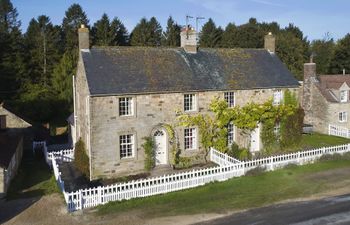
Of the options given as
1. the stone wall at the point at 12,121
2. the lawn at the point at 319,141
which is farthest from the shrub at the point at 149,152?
the lawn at the point at 319,141

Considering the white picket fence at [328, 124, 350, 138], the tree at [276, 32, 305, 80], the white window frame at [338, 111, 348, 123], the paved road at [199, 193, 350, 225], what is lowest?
the paved road at [199, 193, 350, 225]

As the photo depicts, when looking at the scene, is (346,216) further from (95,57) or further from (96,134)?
(95,57)

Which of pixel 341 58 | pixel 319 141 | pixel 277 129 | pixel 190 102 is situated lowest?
pixel 319 141

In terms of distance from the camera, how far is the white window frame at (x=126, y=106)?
27.1 metres

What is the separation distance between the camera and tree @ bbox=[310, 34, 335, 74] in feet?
285

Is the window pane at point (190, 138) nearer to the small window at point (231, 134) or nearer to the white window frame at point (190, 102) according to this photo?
the white window frame at point (190, 102)

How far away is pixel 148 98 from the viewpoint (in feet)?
91.2

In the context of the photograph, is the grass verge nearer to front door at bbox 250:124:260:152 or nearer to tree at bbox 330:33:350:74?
front door at bbox 250:124:260:152

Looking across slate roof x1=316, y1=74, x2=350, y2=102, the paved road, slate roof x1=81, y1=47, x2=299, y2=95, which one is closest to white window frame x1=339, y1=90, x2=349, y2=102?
slate roof x1=316, y1=74, x2=350, y2=102

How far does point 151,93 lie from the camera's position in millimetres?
27797

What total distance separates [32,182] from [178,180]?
10.3m

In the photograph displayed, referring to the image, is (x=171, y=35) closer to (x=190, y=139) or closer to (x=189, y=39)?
(x=189, y=39)

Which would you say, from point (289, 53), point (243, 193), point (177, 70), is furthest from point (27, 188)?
point (289, 53)

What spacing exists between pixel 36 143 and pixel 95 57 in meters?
12.6
